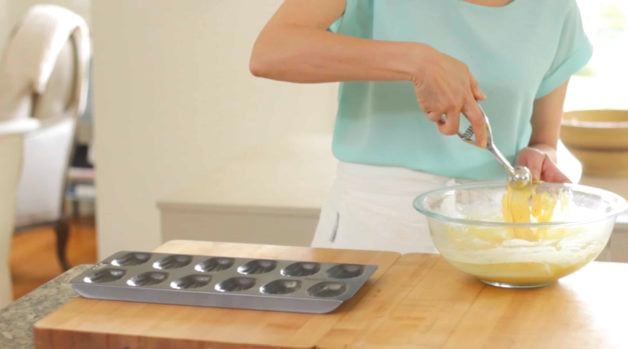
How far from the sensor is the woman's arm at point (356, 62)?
1.40m

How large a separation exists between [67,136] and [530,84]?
8.73 feet

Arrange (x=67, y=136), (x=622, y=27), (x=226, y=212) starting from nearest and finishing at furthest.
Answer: (x=226, y=212) < (x=622, y=27) < (x=67, y=136)

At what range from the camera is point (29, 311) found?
4.56ft

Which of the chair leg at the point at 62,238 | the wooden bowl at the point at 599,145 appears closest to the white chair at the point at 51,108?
the chair leg at the point at 62,238

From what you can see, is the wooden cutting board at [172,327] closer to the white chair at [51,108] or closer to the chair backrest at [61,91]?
the white chair at [51,108]

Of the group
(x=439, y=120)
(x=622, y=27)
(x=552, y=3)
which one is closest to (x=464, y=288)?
(x=439, y=120)

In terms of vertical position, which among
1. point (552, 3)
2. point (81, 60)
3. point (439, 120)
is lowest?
point (81, 60)

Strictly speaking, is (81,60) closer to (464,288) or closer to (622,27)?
(622,27)

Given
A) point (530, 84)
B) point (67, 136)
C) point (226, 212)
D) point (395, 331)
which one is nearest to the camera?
point (395, 331)

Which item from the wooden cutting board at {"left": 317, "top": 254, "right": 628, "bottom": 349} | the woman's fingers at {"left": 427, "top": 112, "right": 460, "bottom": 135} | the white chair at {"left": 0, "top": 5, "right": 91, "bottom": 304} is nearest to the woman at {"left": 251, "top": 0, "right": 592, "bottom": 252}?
the woman's fingers at {"left": 427, "top": 112, "right": 460, "bottom": 135}

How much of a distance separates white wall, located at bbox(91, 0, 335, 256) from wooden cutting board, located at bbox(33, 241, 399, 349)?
1.73 meters

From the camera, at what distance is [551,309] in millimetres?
1251

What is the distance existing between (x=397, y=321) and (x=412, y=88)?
1.72 feet

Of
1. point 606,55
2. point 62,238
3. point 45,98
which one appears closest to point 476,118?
point 606,55
